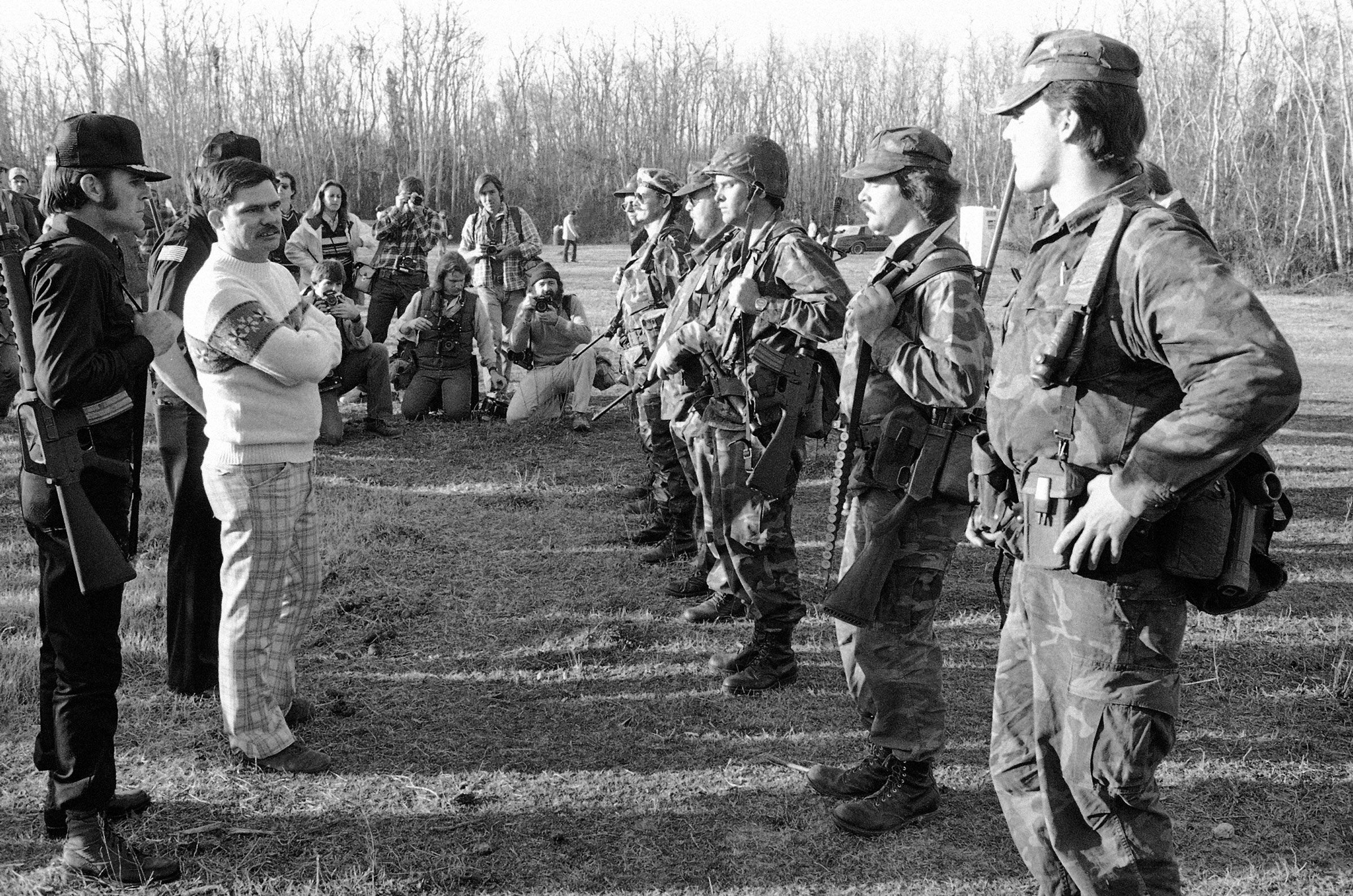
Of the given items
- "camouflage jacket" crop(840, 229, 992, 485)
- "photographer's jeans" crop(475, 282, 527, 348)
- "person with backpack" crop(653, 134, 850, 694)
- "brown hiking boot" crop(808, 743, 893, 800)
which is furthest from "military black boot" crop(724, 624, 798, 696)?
"photographer's jeans" crop(475, 282, 527, 348)

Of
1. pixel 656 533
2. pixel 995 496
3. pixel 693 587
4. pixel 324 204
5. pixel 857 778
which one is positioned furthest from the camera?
pixel 324 204

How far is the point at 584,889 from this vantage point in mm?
3000

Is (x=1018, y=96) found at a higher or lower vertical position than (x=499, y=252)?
higher

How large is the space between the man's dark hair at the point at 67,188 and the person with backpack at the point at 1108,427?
8.08 feet

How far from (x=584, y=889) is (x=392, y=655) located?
202 cm

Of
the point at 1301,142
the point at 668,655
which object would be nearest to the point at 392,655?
the point at 668,655

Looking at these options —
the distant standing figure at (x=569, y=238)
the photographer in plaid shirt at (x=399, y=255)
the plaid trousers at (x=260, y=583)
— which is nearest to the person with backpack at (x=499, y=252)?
the photographer in plaid shirt at (x=399, y=255)

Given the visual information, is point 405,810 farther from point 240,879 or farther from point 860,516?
point 860,516

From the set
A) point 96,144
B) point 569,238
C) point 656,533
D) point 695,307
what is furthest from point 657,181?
point 569,238

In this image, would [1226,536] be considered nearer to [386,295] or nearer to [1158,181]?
[1158,181]

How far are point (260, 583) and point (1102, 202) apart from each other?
278 centimetres

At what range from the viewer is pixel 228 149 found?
3908 mm

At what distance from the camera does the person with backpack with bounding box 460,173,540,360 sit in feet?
34.1

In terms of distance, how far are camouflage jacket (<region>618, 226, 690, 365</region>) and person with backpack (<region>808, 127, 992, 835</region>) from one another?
11.1 feet
